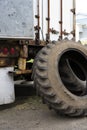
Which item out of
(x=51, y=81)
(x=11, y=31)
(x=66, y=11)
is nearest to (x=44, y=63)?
(x=51, y=81)

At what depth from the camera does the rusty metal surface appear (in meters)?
6.24

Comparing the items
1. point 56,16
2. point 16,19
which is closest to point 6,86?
point 16,19

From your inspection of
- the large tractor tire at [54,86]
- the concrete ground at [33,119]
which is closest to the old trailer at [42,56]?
the large tractor tire at [54,86]

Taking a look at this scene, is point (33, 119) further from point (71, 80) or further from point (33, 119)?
point (71, 80)

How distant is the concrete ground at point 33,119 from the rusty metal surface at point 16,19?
1.38 meters

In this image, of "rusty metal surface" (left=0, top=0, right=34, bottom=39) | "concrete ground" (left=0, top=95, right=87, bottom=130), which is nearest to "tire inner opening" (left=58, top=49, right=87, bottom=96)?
"concrete ground" (left=0, top=95, right=87, bottom=130)

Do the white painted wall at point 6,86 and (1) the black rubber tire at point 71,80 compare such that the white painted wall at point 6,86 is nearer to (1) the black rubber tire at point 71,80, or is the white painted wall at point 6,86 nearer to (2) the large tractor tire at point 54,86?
(2) the large tractor tire at point 54,86

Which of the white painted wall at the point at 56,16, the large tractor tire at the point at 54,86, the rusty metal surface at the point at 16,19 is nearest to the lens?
→ the large tractor tire at the point at 54,86

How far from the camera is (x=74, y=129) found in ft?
18.4

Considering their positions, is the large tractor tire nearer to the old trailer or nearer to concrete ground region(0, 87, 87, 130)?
the old trailer

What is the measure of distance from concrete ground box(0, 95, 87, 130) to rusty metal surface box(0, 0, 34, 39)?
1384mm

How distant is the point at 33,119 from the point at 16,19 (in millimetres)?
1731

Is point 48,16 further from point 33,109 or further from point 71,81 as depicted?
point 33,109

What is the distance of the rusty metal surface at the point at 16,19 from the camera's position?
624 centimetres
